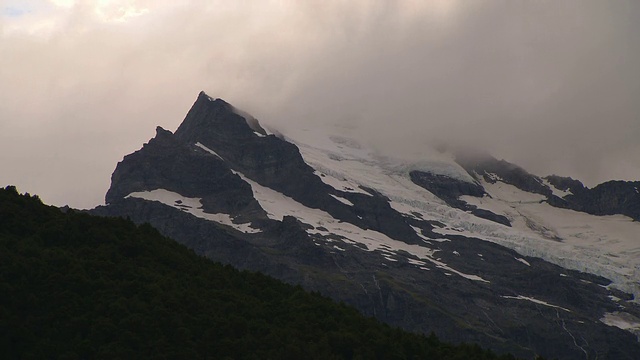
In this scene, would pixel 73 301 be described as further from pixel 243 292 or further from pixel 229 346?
pixel 243 292

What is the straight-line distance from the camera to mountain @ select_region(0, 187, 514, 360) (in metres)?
111

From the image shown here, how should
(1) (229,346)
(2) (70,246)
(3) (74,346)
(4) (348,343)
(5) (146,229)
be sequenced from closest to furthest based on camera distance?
1. (3) (74,346)
2. (1) (229,346)
3. (4) (348,343)
4. (2) (70,246)
5. (5) (146,229)

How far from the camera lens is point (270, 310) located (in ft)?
427

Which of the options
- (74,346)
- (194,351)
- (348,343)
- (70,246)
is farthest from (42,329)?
(348,343)

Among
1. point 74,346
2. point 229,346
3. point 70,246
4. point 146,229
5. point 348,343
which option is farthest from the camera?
point 146,229

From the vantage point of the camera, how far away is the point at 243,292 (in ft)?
445

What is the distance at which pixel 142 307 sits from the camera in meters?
118

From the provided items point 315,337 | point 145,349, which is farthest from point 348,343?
point 145,349

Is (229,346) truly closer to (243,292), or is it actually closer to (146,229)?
(243,292)

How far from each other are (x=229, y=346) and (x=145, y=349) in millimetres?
8856

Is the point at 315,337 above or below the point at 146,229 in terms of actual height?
below

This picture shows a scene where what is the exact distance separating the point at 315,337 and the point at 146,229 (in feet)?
110

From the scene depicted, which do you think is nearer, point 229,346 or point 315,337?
point 229,346

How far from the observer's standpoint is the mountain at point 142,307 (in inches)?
4373
